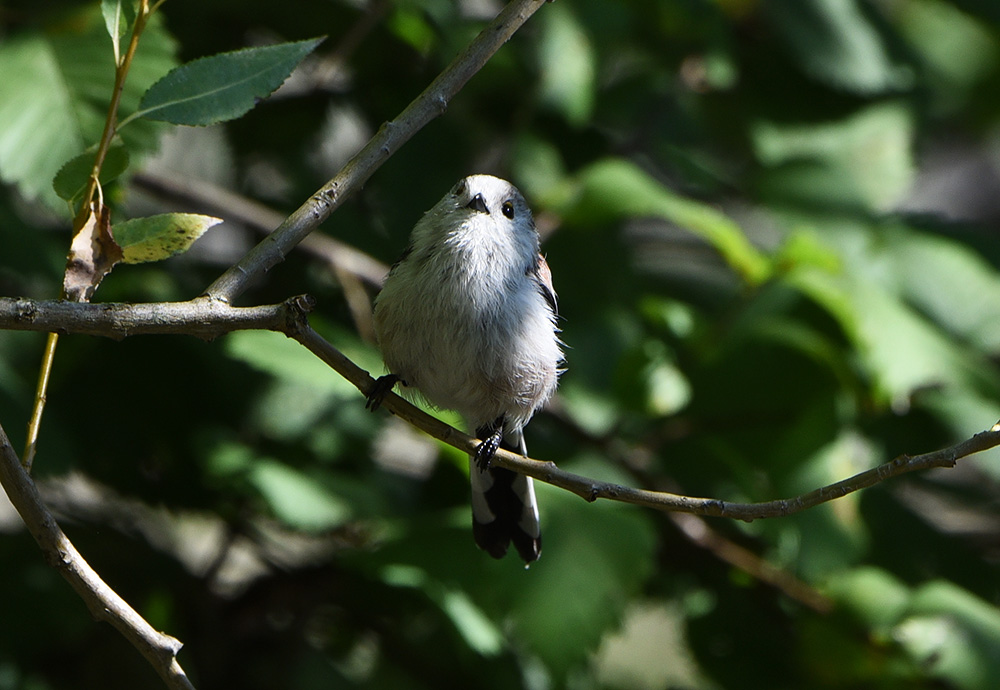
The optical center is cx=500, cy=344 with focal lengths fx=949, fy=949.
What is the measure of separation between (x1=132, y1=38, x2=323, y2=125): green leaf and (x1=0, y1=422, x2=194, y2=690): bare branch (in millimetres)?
554

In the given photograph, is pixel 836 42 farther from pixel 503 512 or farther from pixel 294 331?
pixel 294 331

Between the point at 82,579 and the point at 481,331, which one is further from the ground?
the point at 481,331

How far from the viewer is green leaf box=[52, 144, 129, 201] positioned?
1475mm

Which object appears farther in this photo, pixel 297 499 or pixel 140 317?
pixel 297 499

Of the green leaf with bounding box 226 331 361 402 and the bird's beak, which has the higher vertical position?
the bird's beak

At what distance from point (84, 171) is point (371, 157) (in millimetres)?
449

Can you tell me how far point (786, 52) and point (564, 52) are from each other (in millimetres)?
1082

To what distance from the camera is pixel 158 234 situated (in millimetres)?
1439

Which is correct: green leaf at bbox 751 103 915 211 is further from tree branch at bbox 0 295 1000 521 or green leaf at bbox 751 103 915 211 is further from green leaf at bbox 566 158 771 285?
tree branch at bbox 0 295 1000 521

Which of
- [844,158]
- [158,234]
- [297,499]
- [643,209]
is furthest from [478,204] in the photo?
[844,158]

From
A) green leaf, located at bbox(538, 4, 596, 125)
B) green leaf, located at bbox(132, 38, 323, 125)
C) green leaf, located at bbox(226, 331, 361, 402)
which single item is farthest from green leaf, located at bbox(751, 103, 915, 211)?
green leaf, located at bbox(132, 38, 323, 125)

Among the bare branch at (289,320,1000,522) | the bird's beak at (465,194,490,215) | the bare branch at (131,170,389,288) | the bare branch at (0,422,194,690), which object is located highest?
the bare branch at (131,170,389,288)

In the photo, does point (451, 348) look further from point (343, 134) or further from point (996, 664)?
point (343, 134)

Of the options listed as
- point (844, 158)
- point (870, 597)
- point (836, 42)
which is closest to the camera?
point (870, 597)
